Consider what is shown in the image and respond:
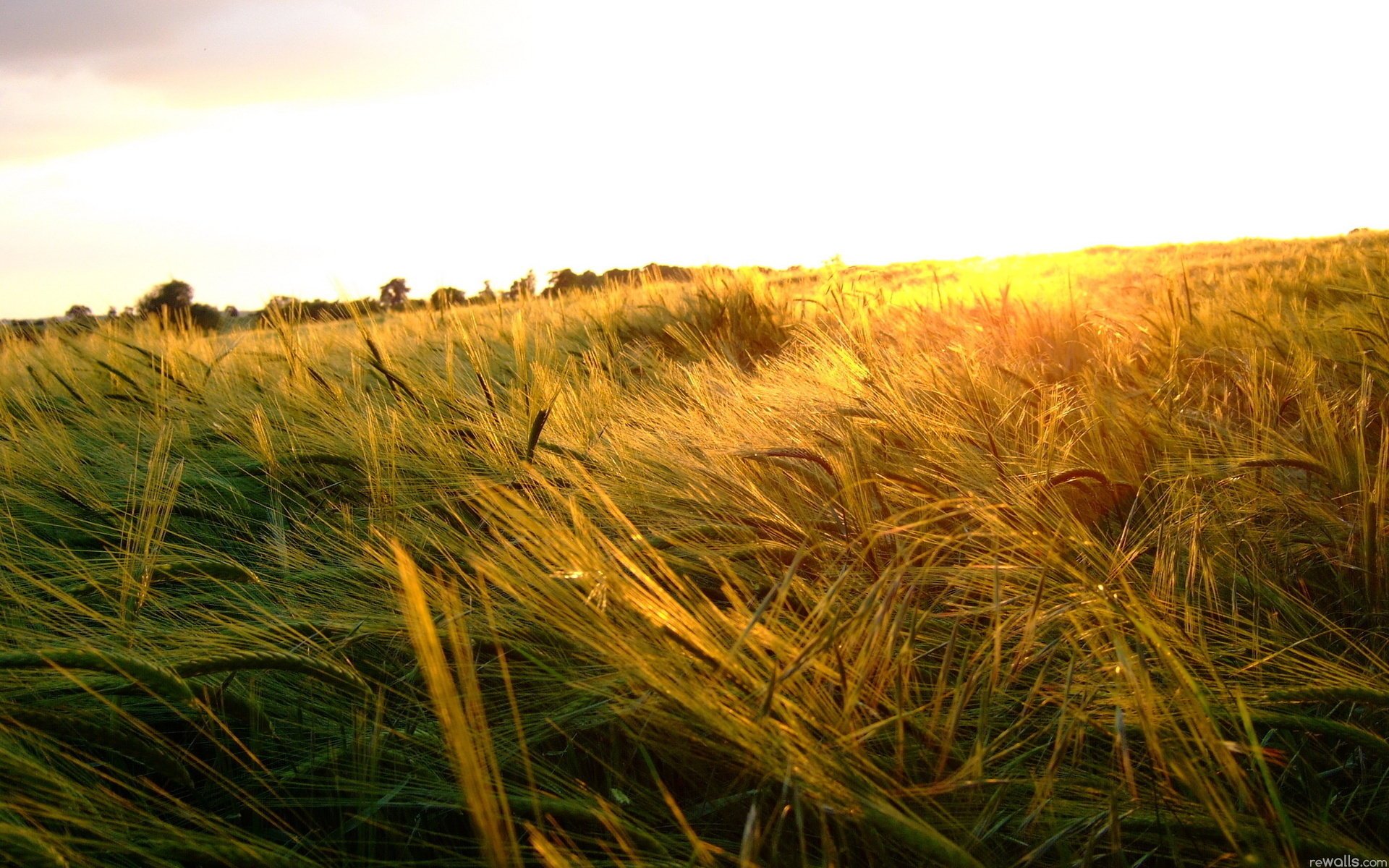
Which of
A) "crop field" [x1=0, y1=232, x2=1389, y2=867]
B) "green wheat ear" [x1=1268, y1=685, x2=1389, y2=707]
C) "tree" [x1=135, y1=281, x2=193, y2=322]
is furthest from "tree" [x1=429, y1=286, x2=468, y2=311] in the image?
"tree" [x1=135, y1=281, x2=193, y2=322]

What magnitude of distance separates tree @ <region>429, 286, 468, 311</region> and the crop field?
3285 millimetres

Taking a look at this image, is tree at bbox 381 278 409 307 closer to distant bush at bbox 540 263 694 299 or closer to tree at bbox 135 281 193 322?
distant bush at bbox 540 263 694 299

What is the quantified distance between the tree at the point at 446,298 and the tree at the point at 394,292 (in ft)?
1.32

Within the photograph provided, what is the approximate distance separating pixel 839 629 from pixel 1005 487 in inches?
19.9

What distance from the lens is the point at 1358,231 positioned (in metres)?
25.2

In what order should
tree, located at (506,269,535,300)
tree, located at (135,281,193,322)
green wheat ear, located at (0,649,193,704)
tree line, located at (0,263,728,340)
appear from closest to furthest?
green wheat ear, located at (0,649,193,704), tree line, located at (0,263,728,340), tree, located at (506,269,535,300), tree, located at (135,281,193,322)

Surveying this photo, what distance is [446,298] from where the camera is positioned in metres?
5.15

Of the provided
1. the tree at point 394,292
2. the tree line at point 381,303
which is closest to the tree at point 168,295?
the tree line at point 381,303

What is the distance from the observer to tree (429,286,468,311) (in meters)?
5.21

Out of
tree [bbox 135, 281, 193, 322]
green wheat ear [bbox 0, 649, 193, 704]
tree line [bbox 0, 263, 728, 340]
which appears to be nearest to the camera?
green wheat ear [bbox 0, 649, 193, 704]

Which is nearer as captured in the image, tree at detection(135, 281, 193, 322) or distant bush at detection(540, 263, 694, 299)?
distant bush at detection(540, 263, 694, 299)

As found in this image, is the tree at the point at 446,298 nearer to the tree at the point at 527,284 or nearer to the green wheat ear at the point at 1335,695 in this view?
the tree at the point at 527,284

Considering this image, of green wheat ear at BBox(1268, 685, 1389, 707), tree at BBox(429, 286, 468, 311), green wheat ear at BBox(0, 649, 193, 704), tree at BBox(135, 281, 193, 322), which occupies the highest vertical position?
tree at BBox(135, 281, 193, 322)

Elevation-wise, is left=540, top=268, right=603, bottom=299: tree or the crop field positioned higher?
left=540, top=268, right=603, bottom=299: tree
